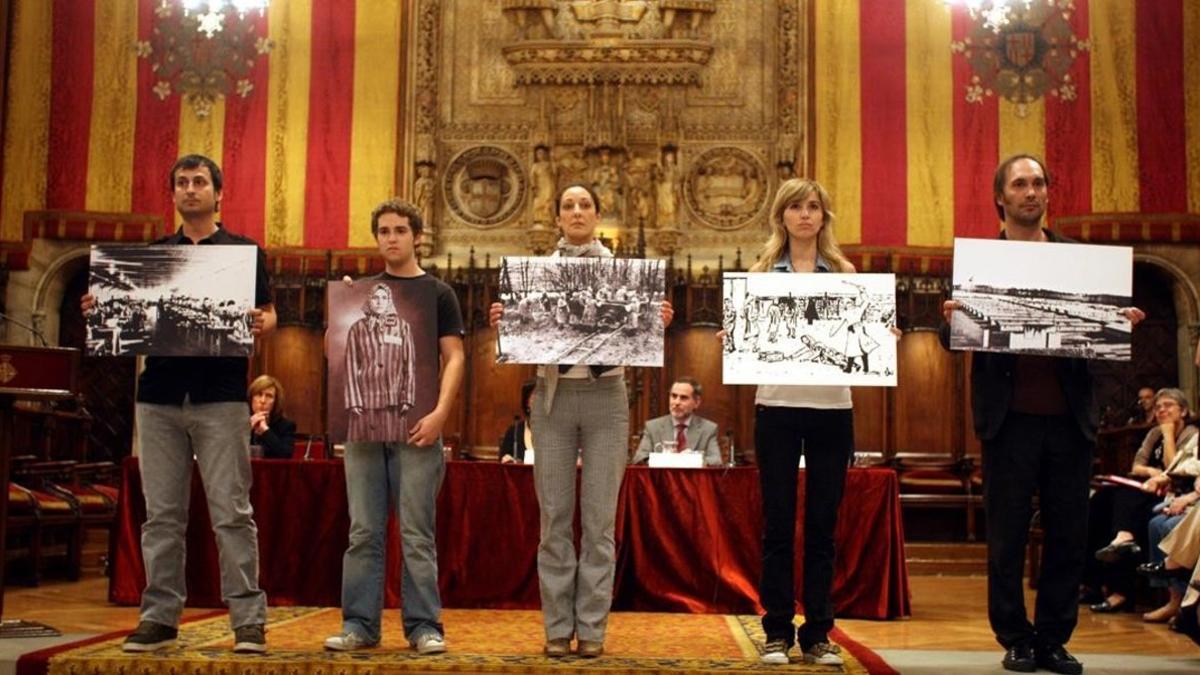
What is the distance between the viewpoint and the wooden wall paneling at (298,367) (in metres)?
12.2

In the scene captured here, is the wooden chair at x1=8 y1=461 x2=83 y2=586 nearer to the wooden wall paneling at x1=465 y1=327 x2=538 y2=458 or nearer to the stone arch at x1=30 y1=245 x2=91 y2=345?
the stone arch at x1=30 y1=245 x2=91 y2=345

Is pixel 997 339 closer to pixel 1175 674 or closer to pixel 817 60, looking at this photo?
pixel 1175 674

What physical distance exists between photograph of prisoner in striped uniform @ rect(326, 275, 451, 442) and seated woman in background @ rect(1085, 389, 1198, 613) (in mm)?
4056

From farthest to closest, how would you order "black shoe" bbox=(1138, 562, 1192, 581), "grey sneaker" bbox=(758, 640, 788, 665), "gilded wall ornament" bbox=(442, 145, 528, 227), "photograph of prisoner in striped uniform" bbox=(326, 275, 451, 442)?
"gilded wall ornament" bbox=(442, 145, 528, 227) < "black shoe" bbox=(1138, 562, 1192, 581) < "photograph of prisoner in striped uniform" bbox=(326, 275, 451, 442) < "grey sneaker" bbox=(758, 640, 788, 665)

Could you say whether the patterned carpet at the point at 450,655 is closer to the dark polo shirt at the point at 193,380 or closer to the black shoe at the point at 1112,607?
the dark polo shirt at the point at 193,380

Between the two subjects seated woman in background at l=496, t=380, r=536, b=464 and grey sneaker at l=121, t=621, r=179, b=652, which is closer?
grey sneaker at l=121, t=621, r=179, b=652

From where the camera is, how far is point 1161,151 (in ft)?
40.0

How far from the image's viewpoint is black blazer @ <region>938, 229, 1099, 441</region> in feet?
13.6

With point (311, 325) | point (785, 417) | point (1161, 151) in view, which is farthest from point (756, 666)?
point (1161, 151)

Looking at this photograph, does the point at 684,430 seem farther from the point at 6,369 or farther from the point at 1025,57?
the point at 1025,57

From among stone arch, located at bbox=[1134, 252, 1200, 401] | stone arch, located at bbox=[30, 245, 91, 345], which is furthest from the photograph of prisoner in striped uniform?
stone arch, located at bbox=[1134, 252, 1200, 401]

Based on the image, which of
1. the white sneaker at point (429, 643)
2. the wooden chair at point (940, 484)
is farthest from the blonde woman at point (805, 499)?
the wooden chair at point (940, 484)

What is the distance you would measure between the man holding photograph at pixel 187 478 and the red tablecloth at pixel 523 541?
6.72 feet

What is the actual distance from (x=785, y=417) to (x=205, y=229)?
6.83 feet
